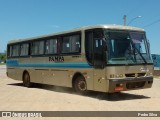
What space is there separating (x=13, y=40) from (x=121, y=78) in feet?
40.5

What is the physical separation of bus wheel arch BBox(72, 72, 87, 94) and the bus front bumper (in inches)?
79.6

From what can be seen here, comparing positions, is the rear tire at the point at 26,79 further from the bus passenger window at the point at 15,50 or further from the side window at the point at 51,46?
the side window at the point at 51,46

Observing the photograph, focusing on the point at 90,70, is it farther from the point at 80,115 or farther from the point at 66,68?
the point at 80,115

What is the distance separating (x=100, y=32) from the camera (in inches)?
595

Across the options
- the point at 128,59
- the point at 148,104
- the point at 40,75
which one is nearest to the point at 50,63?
the point at 40,75

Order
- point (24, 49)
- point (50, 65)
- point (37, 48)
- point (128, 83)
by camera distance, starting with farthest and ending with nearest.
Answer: point (24, 49)
point (37, 48)
point (50, 65)
point (128, 83)

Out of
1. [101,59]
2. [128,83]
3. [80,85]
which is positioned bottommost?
[80,85]

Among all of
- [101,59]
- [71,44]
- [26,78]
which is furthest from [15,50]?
[101,59]

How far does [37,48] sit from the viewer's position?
2153cm

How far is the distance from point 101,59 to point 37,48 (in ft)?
24.3

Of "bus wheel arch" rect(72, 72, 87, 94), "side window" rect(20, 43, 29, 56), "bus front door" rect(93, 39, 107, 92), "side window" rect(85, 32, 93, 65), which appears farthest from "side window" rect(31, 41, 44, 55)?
"bus front door" rect(93, 39, 107, 92)

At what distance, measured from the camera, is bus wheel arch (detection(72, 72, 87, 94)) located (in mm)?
16523

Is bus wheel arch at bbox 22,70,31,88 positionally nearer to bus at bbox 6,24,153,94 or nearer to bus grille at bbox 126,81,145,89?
bus at bbox 6,24,153,94

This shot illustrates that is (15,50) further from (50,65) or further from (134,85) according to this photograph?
(134,85)
